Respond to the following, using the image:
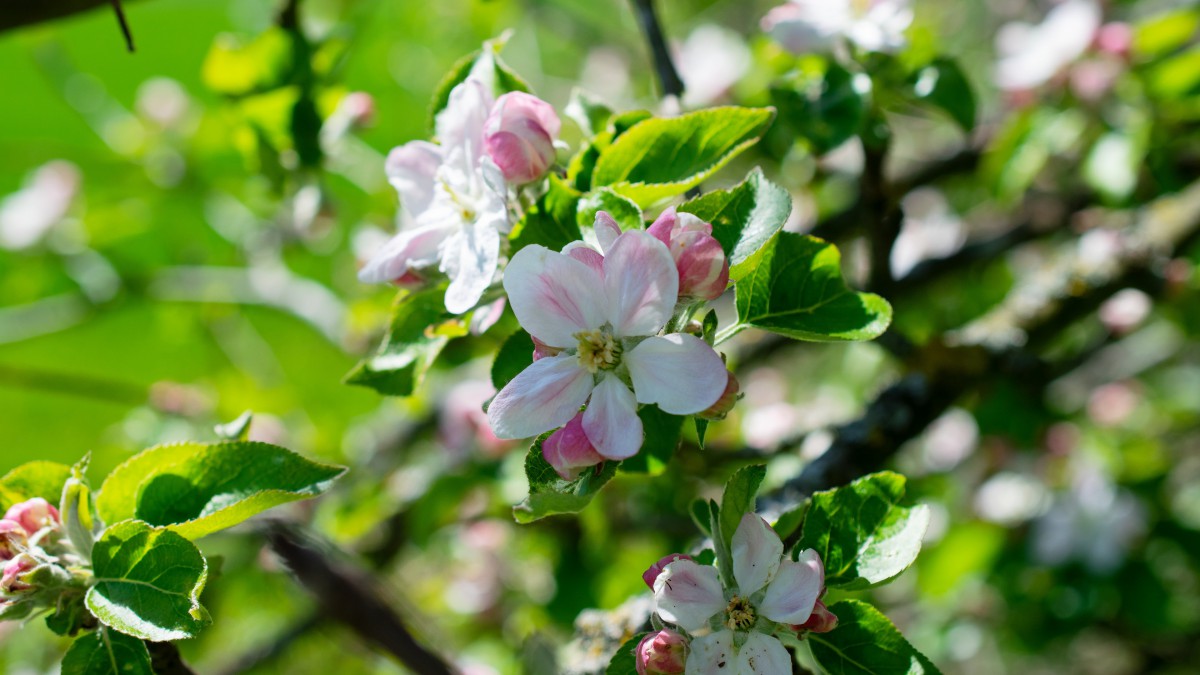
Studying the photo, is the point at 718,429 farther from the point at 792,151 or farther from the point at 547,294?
the point at 547,294

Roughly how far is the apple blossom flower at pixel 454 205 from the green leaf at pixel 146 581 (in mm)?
231

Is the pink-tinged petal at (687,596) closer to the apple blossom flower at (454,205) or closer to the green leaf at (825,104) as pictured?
the apple blossom flower at (454,205)

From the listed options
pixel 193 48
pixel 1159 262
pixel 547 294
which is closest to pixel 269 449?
pixel 547 294

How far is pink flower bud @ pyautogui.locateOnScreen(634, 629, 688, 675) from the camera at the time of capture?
616mm

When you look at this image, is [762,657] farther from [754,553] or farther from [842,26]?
[842,26]

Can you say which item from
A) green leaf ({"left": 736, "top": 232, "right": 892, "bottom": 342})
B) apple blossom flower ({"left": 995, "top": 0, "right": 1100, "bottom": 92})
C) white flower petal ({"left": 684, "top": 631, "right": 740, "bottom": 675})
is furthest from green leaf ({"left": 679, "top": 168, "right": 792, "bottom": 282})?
apple blossom flower ({"left": 995, "top": 0, "right": 1100, "bottom": 92})

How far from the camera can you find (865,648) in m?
0.65

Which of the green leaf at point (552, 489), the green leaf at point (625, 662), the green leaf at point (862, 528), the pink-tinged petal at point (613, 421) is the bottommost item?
the green leaf at point (625, 662)

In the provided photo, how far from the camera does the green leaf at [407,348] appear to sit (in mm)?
763

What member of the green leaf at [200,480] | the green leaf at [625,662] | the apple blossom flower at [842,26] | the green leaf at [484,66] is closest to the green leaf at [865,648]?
the green leaf at [625,662]

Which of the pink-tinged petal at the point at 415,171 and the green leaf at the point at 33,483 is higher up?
the pink-tinged petal at the point at 415,171

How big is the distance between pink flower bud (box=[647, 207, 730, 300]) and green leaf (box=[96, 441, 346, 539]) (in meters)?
0.27

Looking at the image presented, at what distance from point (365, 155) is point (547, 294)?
193 centimetres

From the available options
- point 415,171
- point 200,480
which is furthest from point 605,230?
point 200,480
